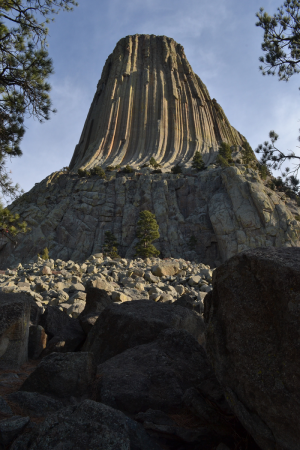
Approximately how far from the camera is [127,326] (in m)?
5.24

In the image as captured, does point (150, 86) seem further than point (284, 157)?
Yes

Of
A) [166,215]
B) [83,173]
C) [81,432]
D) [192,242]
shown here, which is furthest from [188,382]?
[83,173]

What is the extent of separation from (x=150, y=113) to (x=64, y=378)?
204 feet

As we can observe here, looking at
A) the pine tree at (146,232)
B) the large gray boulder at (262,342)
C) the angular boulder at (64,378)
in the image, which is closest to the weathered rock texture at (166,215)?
the pine tree at (146,232)

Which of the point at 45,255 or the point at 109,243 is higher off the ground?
the point at 109,243

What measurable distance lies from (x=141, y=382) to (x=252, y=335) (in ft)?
5.77

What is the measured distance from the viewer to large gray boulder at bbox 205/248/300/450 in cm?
233

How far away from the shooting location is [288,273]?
2.46 metres

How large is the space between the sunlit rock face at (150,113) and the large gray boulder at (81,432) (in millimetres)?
50945

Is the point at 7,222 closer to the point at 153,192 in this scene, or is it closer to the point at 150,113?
the point at 153,192

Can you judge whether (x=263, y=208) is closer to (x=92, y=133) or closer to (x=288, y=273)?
(x=288, y=273)

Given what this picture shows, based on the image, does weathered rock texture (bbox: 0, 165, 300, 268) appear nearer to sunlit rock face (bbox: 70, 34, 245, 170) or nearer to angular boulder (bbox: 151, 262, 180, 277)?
sunlit rock face (bbox: 70, 34, 245, 170)

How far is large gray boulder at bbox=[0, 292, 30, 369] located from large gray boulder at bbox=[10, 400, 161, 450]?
3.19 m

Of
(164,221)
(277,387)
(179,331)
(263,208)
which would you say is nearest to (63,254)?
(164,221)
